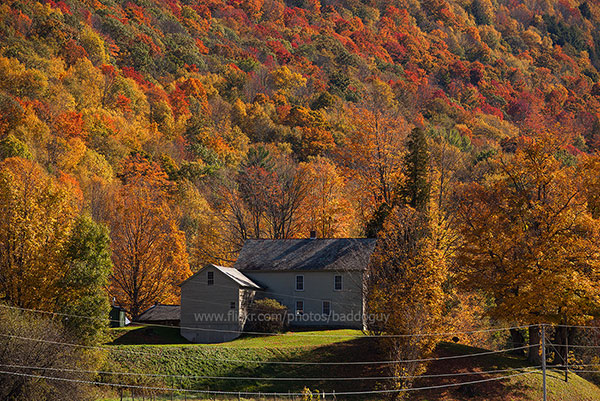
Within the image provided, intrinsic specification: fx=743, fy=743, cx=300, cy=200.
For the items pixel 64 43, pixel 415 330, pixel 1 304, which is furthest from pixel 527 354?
pixel 64 43

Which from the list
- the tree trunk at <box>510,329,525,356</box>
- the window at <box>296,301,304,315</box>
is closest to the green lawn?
the window at <box>296,301,304,315</box>

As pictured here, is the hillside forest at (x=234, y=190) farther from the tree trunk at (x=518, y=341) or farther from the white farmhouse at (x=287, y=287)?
the white farmhouse at (x=287, y=287)

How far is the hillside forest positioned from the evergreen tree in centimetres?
14

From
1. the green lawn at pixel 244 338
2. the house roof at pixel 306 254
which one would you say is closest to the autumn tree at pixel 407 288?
the green lawn at pixel 244 338

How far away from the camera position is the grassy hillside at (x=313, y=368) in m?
45.6

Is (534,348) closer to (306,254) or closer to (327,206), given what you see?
(306,254)

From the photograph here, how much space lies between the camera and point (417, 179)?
195 feet

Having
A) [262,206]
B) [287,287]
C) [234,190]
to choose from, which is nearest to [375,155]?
[262,206]

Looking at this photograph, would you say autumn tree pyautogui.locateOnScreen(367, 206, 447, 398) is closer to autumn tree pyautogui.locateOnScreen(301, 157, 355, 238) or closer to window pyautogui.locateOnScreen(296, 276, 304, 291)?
window pyautogui.locateOnScreen(296, 276, 304, 291)

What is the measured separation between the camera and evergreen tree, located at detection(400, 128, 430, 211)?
59.0 meters

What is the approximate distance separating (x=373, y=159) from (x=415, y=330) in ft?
83.2

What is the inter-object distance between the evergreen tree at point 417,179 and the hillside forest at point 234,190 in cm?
14

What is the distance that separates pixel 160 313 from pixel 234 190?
20.4 meters

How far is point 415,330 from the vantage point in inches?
1775
